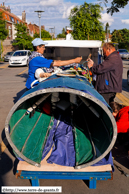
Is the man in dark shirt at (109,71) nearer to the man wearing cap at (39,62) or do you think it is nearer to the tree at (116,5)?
the man wearing cap at (39,62)

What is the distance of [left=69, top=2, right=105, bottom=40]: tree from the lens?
20328 mm

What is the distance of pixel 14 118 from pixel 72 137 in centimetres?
142

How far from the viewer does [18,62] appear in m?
22.7

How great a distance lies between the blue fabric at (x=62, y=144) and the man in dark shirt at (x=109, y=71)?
4.12ft

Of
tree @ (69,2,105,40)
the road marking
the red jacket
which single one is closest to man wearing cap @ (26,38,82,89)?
the red jacket

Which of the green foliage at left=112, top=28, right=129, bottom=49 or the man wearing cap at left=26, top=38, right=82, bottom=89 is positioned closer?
the man wearing cap at left=26, top=38, right=82, bottom=89

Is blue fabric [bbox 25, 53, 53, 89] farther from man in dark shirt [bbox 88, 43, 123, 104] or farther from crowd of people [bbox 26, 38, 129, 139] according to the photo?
man in dark shirt [bbox 88, 43, 123, 104]

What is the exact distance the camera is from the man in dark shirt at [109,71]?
473cm

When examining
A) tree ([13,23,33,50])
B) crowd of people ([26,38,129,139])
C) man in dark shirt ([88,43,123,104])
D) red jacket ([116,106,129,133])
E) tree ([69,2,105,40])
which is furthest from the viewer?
tree ([13,23,33,50])

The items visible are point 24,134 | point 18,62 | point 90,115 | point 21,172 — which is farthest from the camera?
point 18,62

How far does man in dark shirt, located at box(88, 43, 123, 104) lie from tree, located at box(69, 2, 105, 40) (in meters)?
16.1

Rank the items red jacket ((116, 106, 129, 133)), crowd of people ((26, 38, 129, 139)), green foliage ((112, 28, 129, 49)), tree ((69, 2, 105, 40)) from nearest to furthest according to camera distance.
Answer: red jacket ((116, 106, 129, 133)) < crowd of people ((26, 38, 129, 139)) < tree ((69, 2, 105, 40)) < green foliage ((112, 28, 129, 49))

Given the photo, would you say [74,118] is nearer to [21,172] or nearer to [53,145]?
[53,145]

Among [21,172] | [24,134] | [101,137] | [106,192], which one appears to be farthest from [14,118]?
[106,192]
